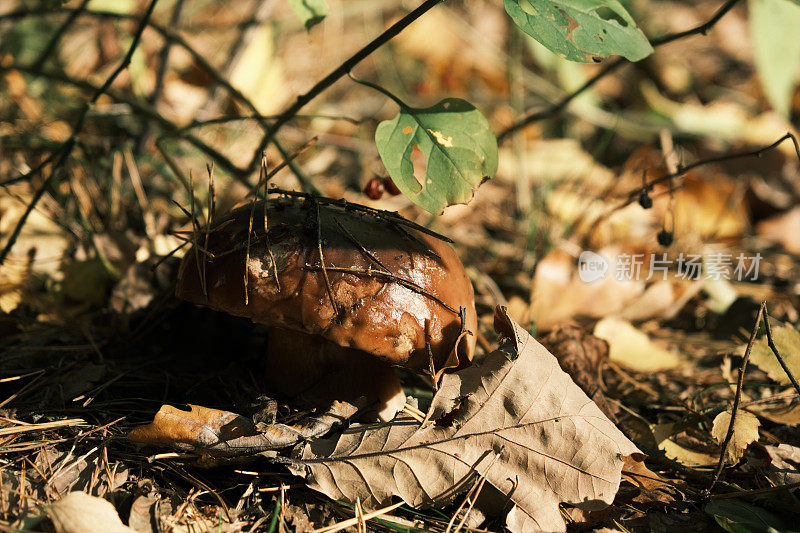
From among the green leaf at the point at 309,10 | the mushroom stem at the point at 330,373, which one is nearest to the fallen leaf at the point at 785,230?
the mushroom stem at the point at 330,373

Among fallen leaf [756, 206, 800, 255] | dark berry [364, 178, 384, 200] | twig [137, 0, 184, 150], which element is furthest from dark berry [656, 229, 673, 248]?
twig [137, 0, 184, 150]

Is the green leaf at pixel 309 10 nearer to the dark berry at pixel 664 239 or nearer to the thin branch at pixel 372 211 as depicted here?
the thin branch at pixel 372 211

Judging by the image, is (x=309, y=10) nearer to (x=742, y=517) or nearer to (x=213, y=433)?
(x=213, y=433)

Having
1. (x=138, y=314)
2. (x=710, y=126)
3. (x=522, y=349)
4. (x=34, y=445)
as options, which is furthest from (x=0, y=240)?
(x=710, y=126)

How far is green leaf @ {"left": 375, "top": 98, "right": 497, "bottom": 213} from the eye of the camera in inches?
60.4

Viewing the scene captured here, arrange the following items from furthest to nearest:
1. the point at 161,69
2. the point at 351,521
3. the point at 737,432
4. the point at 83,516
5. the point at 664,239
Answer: the point at 161,69 → the point at 664,239 → the point at 737,432 → the point at 351,521 → the point at 83,516

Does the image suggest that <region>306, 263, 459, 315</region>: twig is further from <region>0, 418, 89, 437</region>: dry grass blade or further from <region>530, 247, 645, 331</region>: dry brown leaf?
<region>530, 247, 645, 331</region>: dry brown leaf

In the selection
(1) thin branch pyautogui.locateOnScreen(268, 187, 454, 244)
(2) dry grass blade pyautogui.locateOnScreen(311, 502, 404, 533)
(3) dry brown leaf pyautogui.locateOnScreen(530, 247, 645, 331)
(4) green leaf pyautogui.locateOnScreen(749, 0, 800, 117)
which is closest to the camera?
(2) dry grass blade pyautogui.locateOnScreen(311, 502, 404, 533)

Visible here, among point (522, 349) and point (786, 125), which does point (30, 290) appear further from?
point (786, 125)

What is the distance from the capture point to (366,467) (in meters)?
1.46

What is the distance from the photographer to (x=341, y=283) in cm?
148

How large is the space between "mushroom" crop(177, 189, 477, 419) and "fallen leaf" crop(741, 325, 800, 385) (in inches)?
35.4

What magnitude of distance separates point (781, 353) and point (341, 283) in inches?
54.7

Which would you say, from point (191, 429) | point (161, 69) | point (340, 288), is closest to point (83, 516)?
point (191, 429)
